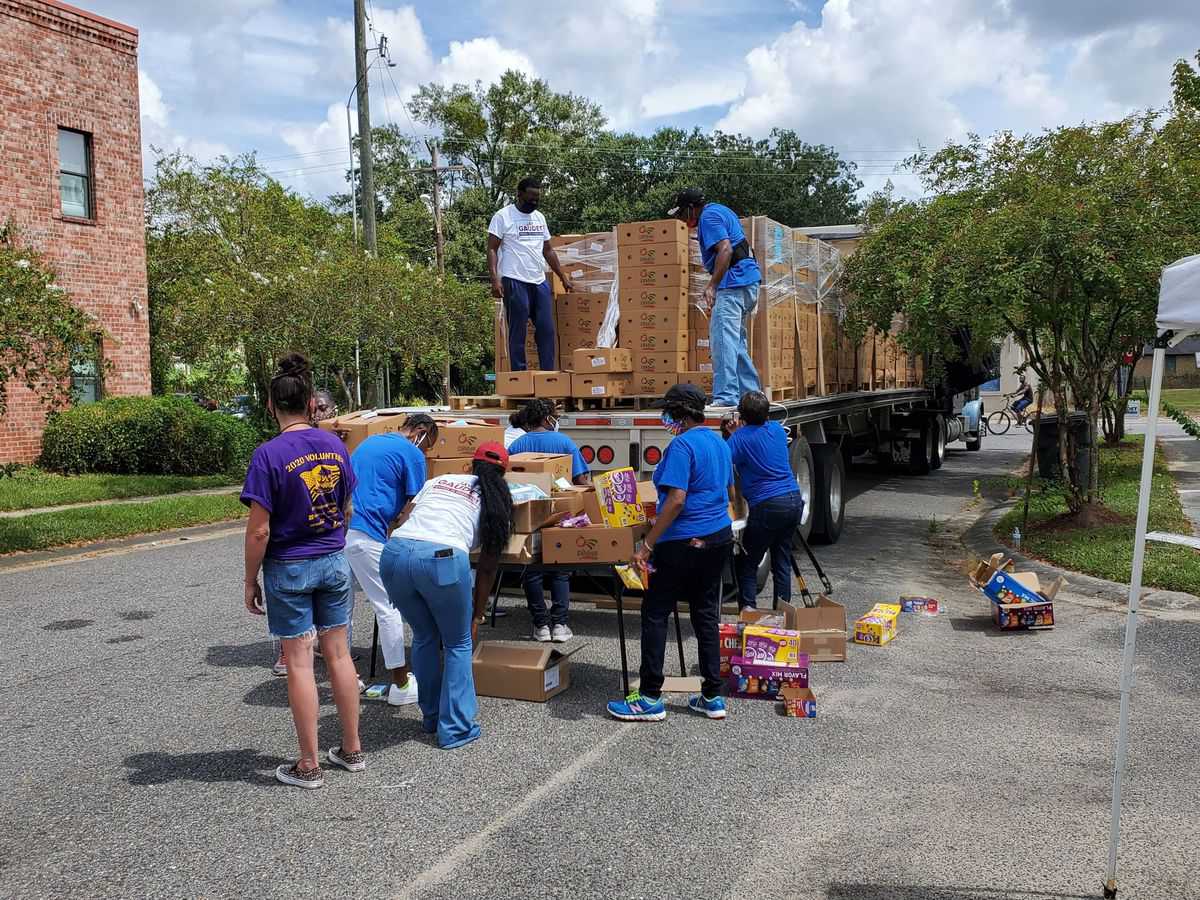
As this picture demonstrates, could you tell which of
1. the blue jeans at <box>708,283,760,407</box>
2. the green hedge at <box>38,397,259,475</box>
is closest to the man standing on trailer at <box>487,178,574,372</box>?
the blue jeans at <box>708,283,760,407</box>

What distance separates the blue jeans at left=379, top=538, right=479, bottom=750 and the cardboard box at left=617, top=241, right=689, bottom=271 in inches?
185

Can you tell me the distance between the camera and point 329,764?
493 centimetres

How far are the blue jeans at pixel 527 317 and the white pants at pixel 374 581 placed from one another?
3988mm

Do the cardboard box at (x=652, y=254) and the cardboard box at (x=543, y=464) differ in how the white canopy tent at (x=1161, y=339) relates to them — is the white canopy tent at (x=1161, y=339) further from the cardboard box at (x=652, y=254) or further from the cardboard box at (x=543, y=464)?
the cardboard box at (x=652, y=254)

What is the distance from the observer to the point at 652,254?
905cm

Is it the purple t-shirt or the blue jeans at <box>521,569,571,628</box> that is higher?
the purple t-shirt

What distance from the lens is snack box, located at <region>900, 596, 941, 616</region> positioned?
823 centimetres

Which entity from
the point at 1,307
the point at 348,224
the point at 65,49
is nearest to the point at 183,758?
the point at 1,307

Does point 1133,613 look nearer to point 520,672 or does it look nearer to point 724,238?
point 520,672

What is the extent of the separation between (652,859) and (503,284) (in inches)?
259

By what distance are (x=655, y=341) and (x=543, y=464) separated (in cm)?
289

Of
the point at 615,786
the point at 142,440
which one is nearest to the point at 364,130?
the point at 142,440

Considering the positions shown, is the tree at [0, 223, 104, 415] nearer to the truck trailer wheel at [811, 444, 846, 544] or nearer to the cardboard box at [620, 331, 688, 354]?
the cardboard box at [620, 331, 688, 354]

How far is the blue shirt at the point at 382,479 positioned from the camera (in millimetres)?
5695
